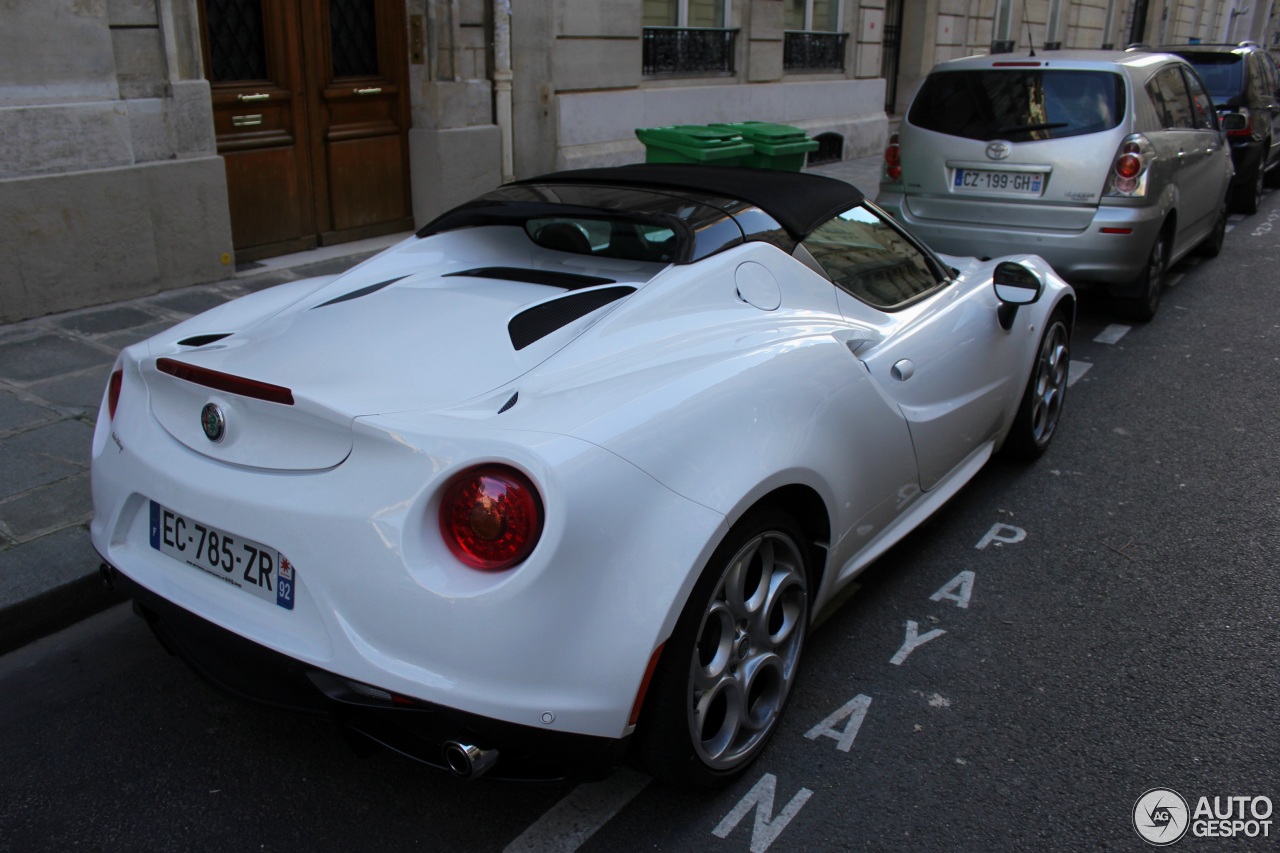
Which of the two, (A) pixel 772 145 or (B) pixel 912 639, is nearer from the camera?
(B) pixel 912 639

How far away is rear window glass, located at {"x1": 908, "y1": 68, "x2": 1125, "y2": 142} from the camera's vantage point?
666cm

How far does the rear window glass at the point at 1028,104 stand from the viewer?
666cm

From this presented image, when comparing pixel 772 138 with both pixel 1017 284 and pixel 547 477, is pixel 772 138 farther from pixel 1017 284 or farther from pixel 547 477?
pixel 547 477

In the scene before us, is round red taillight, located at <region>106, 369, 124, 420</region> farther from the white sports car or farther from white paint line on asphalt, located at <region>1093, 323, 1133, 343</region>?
white paint line on asphalt, located at <region>1093, 323, 1133, 343</region>

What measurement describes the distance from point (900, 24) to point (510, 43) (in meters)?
10.4

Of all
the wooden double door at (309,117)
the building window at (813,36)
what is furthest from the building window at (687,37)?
the wooden double door at (309,117)

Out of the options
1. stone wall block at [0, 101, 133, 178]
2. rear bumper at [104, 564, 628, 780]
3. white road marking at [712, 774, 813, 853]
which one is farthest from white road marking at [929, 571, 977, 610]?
stone wall block at [0, 101, 133, 178]

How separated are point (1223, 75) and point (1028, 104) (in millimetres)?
6504

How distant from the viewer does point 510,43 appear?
31.4ft

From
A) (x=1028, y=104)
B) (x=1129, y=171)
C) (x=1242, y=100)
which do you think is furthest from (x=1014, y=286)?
(x=1242, y=100)


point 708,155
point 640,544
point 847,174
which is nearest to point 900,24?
point 847,174

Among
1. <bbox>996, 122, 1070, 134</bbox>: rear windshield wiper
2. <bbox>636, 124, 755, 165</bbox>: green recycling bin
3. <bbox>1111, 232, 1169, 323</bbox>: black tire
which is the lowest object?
<bbox>1111, 232, 1169, 323</bbox>: black tire

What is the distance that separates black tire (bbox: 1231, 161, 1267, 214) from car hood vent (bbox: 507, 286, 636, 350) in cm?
1143

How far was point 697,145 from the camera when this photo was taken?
25.7 ft
